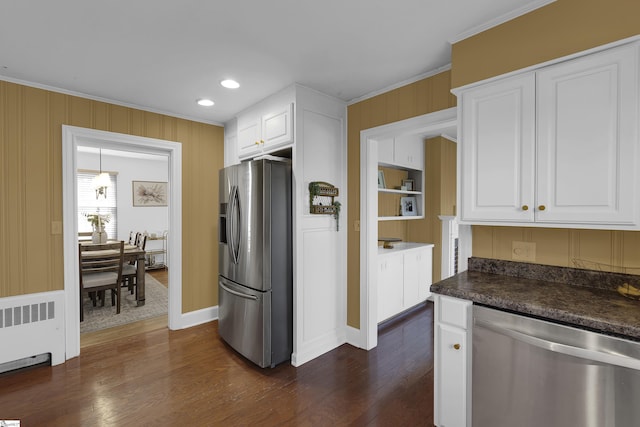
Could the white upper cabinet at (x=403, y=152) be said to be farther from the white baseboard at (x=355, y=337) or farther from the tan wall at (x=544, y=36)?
the white baseboard at (x=355, y=337)

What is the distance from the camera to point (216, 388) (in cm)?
236

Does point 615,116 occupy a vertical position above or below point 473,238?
above

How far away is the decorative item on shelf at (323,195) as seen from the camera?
2805 mm

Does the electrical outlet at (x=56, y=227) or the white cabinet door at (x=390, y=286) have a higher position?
the electrical outlet at (x=56, y=227)

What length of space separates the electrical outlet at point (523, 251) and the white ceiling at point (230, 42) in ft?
4.43

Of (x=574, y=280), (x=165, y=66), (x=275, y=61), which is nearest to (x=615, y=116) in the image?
(x=574, y=280)

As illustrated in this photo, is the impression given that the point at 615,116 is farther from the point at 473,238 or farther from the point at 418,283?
the point at 418,283

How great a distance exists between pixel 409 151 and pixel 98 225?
5629 mm

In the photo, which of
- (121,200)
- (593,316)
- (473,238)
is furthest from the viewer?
(121,200)

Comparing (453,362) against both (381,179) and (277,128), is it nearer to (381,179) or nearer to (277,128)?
(277,128)

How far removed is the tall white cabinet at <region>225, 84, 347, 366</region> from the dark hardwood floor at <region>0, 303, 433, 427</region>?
288mm

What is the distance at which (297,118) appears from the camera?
8.82 feet

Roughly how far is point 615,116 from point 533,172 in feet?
1.29

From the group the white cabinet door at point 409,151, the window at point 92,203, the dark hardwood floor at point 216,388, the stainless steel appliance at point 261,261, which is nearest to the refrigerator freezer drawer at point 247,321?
the stainless steel appliance at point 261,261
